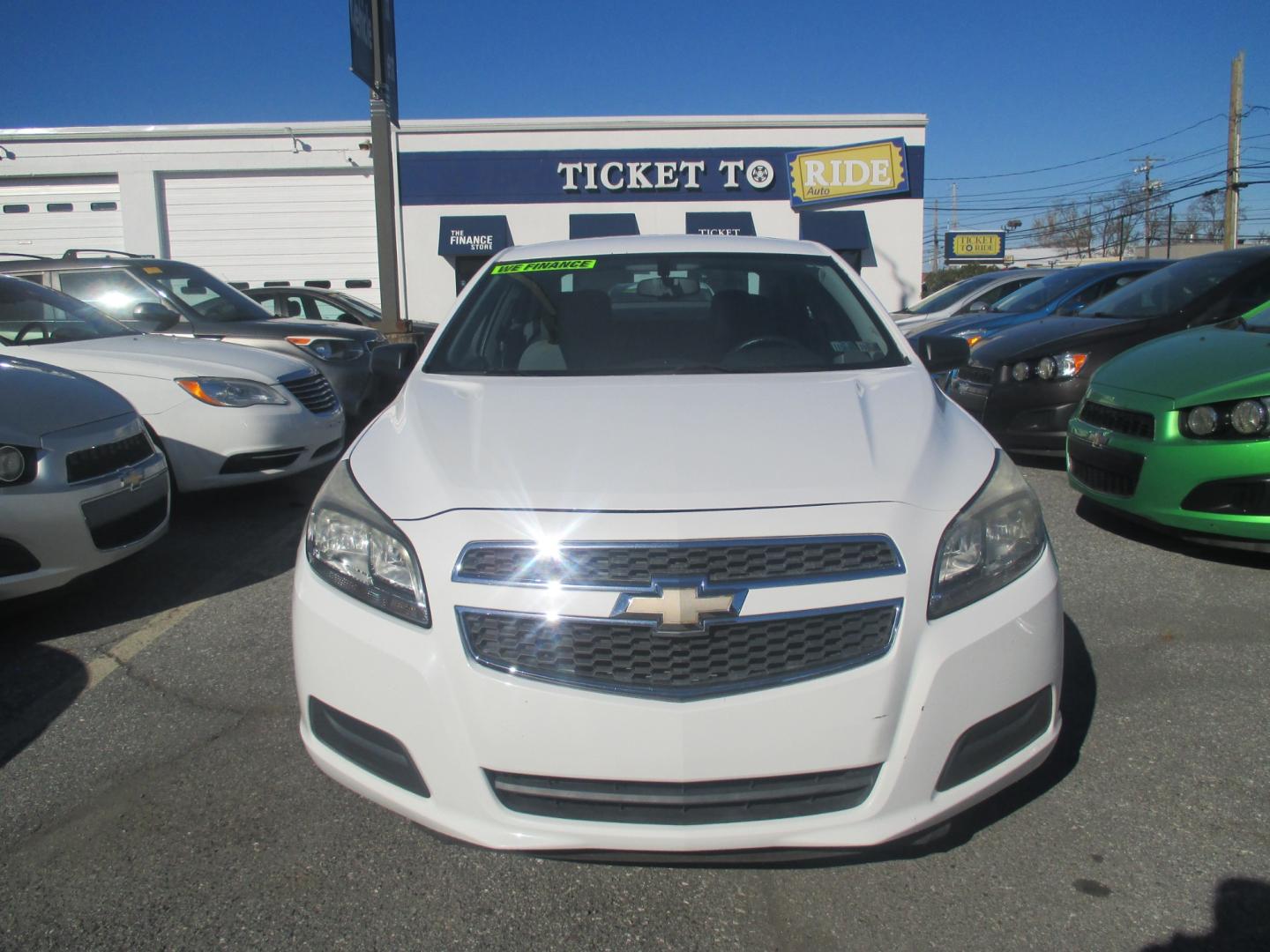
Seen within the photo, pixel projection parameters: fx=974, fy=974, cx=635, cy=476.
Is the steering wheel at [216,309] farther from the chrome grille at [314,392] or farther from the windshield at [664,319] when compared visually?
the windshield at [664,319]

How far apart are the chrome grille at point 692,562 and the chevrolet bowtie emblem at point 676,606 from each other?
3 cm

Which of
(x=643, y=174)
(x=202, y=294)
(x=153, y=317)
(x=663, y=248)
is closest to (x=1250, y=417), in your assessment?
(x=663, y=248)

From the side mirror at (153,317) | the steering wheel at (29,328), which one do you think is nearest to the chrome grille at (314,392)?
the side mirror at (153,317)

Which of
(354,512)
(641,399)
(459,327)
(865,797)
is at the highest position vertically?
(459,327)

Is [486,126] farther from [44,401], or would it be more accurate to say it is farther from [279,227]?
[44,401]

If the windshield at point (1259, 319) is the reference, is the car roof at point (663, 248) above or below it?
above

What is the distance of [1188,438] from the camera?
14.4 ft

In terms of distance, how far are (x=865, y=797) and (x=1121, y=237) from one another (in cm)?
6919

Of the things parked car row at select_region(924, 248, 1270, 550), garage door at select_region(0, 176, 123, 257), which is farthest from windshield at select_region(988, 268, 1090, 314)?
garage door at select_region(0, 176, 123, 257)

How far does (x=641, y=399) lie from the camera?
2672mm

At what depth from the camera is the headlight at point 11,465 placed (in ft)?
11.9

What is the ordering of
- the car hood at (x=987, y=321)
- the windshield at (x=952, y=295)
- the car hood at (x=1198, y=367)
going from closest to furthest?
the car hood at (x=1198, y=367) < the car hood at (x=987, y=321) < the windshield at (x=952, y=295)

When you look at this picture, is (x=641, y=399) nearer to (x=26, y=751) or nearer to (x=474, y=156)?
(x=26, y=751)

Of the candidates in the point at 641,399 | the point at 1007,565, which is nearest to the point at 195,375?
the point at 641,399
